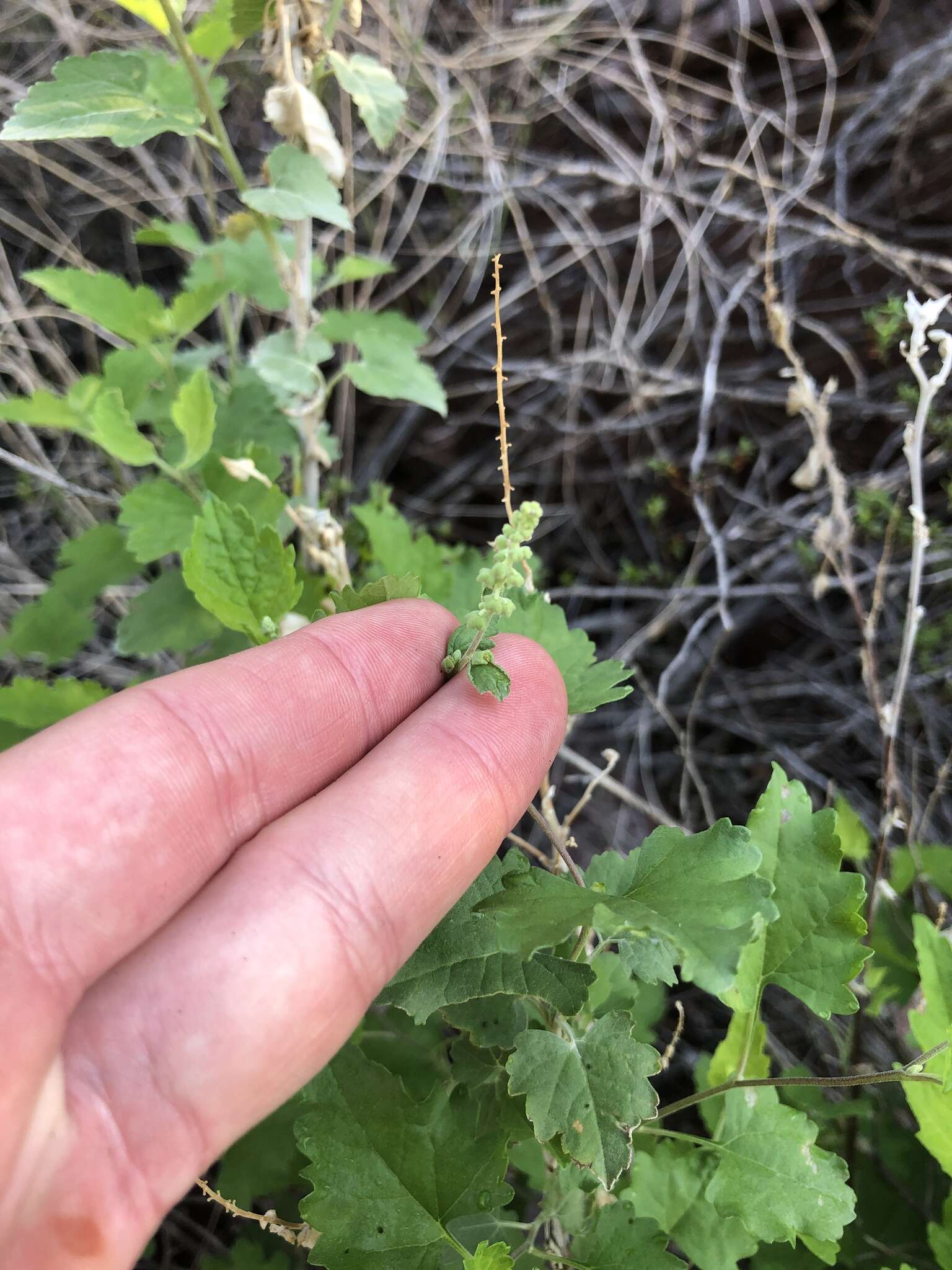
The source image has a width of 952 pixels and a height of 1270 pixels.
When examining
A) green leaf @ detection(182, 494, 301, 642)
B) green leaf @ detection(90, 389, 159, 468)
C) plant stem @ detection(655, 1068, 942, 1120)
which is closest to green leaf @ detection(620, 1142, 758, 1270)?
plant stem @ detection(655, 1068, 942, 1120)

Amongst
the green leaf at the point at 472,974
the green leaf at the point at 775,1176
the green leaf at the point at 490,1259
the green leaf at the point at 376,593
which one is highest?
the green leaf at the point at 376,593

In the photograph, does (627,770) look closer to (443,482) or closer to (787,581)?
(787,581)

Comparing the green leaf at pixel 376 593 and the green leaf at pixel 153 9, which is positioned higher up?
the green leaf at pixel 153 9

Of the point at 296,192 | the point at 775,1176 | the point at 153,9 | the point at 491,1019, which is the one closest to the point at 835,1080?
the point at 775,1176

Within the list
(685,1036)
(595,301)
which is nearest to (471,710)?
(685,1036)

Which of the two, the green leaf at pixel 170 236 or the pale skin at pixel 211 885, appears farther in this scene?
the green leaf at pixel 170 236

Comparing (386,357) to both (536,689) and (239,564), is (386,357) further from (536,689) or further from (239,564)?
(536,689)

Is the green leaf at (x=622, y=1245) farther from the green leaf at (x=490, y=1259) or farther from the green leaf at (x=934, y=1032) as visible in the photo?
the green leaf at (x=934, y=1032)

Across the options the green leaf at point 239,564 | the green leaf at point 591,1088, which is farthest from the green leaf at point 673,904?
the green leaf at point 239,564
